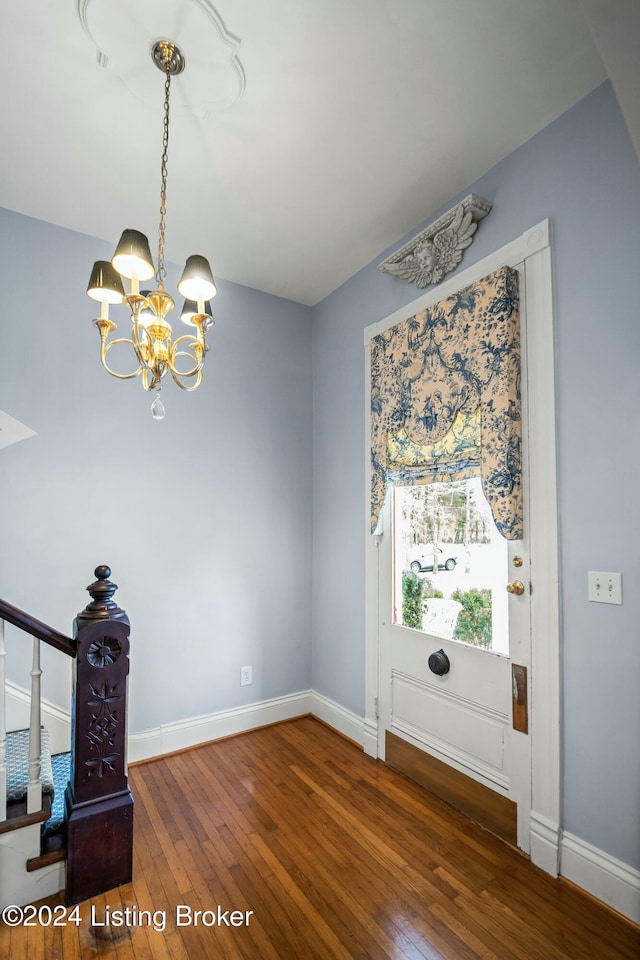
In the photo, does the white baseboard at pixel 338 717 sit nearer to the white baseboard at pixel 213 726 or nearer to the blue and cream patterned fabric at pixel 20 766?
the white baseboard at pixel 213 726

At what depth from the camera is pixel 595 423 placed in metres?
1.72

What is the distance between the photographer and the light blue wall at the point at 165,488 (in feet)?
8.04

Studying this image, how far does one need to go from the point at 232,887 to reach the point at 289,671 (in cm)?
150

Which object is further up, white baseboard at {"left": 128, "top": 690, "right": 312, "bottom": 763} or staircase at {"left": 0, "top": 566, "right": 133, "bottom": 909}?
staircase at {"left": 0, "top": 566, "right": 133, "bottom": 909}

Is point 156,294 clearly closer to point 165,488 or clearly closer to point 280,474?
point 165,488

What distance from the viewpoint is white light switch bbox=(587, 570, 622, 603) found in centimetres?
163

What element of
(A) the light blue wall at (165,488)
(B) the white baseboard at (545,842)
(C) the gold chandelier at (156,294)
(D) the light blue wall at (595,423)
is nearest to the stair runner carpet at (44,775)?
(A) the light blue wall at (165,488)

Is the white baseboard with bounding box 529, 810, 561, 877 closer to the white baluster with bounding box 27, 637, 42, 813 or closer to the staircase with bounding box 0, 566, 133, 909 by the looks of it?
the staircase with bounding box 0, 566, 133, 909

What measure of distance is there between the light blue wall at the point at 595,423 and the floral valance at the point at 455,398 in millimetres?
184

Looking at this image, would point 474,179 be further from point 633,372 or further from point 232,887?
point 232,887

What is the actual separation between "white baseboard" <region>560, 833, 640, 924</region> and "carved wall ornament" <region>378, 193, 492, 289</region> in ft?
7.94

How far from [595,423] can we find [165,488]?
2.21 metres

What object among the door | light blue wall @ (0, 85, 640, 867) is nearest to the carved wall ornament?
light blue wall @ (0, 85, 640, 867)

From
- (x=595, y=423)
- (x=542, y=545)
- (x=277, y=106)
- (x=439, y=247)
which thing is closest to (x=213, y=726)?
(x=542, y=545)
